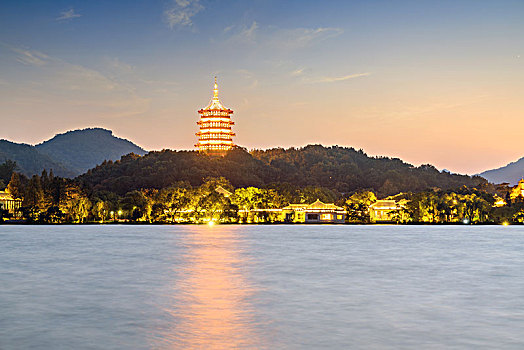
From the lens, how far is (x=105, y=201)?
13438 cm

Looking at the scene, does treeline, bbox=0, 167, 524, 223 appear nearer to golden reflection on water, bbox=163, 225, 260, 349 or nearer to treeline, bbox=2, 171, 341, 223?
treeline, bbox=2, 171, 341, 223

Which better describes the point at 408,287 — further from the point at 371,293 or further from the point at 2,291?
the point at 2,291

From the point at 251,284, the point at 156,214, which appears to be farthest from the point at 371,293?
the point at 156,214

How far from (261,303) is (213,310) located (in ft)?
8.07

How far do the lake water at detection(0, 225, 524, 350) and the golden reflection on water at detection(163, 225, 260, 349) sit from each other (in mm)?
43

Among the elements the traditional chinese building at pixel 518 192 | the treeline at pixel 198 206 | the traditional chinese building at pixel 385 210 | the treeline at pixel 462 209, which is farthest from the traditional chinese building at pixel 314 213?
the traditional chinese building at pixel 518 192

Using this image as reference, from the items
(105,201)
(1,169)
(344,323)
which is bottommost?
(344,323)

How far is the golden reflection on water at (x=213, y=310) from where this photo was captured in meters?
16.7

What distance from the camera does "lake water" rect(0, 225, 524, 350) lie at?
16.9 m

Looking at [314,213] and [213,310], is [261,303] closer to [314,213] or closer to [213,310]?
[213,310]

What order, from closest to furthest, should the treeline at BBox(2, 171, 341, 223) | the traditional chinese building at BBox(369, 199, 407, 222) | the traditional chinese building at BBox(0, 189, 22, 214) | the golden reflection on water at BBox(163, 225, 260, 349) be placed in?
the golden reflection on water at BBox(163, 225, 260, 349)
the treeline at BBox(2, 171, 341, 223)
the traditional chinese building at BBox(0, 189, 22, 214)
the traditional chinese building at BBox(369, 199, 407, 222)

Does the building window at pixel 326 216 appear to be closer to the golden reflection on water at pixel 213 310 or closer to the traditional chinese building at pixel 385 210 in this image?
the traditional chinese building at pixel 385 210

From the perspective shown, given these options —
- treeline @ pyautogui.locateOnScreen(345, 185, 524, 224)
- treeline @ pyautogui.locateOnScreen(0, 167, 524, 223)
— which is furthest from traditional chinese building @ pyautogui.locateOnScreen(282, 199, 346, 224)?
treeline @ pyautogui.locateOnScreen(345, 185, 524, 224)

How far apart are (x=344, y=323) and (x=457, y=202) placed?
11634 cm
